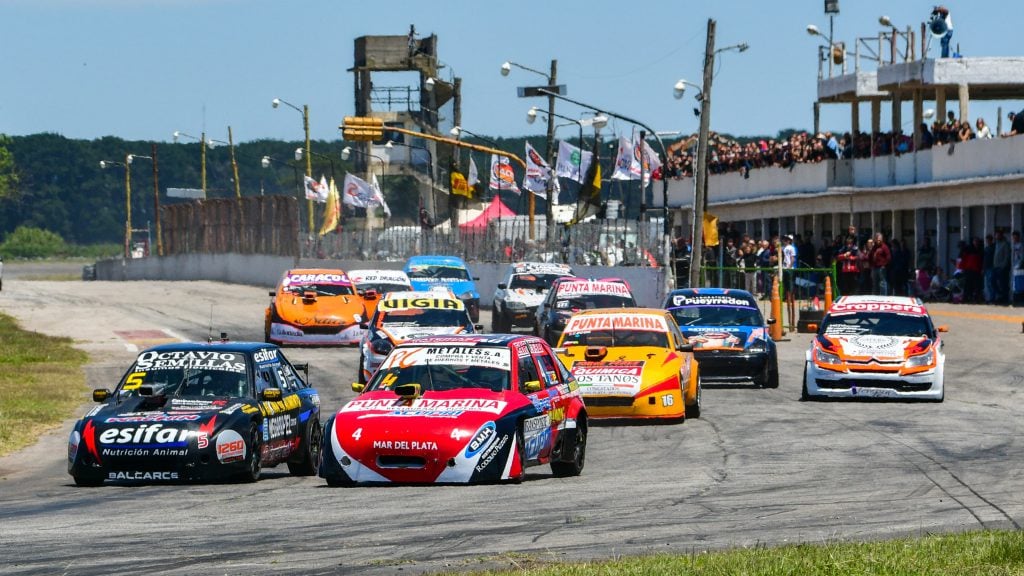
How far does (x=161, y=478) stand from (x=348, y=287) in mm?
20388

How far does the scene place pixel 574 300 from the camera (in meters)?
32.1

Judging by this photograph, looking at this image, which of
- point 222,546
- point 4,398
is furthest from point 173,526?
point 4,398

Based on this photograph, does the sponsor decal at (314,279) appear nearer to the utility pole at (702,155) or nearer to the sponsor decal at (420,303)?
the sponsor decal at (420,303)

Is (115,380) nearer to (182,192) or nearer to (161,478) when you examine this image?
(161,478)

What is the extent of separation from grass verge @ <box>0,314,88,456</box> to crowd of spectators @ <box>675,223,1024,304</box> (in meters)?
15.5

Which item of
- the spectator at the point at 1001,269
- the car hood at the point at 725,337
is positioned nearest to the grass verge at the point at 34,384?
the car hood at the point at 725,337

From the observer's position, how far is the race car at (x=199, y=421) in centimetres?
1459

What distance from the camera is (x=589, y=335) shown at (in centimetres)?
2153

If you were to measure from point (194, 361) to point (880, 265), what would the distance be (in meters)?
28.4

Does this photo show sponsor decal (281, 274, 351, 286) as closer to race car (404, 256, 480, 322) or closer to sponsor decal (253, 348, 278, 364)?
race car (404, 256, 480, 322)

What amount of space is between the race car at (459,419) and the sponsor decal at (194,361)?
3.76 feet

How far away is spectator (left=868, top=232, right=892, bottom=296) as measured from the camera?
136ft

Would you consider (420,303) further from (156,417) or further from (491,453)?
(491,453)

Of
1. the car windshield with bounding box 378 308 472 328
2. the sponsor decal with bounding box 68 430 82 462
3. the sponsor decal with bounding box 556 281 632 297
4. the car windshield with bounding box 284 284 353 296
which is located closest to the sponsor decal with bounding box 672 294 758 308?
the car windshield with bounding box 378 308 472 328
